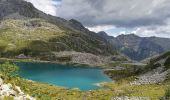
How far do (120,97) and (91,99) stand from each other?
32.5ft

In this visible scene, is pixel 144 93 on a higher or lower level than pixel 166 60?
lower

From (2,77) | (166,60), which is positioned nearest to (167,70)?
(166,60)

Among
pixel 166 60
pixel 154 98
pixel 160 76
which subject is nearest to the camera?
pixel 154 98

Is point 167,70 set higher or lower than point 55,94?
higher

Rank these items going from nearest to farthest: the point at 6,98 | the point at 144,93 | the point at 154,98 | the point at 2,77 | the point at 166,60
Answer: the point at 6,98, the point at 2,77, the point at 154,98, the point at 144,93, the point at 166,60

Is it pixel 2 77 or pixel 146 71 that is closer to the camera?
pixel 2 77

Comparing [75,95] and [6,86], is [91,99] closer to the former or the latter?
[75,95]

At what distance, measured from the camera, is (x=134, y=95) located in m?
110

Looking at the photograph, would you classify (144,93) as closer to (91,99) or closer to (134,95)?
(134,95)

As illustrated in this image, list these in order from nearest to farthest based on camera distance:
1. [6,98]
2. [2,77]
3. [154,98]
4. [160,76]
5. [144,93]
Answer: [6,98], [2,77], [154,98], [144,93], [160,76]

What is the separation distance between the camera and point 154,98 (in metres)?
105

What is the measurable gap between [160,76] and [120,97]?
5895 centimetres

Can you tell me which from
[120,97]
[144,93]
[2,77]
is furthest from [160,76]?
[2,77]

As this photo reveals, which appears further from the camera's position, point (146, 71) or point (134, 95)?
point (146, 71)
